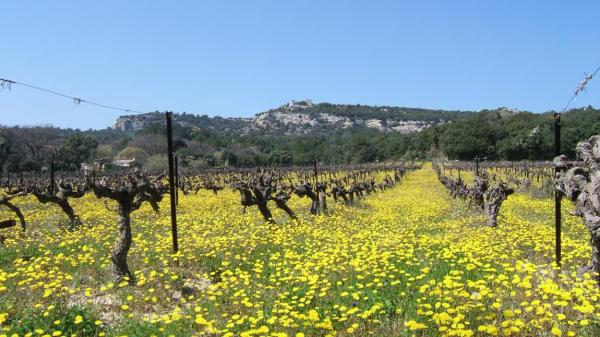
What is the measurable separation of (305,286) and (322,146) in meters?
168

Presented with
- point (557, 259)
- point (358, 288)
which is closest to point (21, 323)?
point (358, 288)

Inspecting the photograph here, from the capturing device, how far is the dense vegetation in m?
94.2

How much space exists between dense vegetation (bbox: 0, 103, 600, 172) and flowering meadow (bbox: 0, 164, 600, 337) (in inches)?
2501

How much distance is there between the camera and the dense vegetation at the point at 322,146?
309 ft

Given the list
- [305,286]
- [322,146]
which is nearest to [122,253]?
[305,286]

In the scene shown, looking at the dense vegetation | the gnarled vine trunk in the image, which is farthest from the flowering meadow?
the dense vegetation

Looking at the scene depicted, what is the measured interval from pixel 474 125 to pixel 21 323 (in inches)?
5717

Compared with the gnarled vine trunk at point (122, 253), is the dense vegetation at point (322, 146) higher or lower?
higher

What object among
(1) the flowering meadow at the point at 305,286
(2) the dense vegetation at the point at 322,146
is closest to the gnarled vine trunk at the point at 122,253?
(1) the flowering meadow at the point at 305,286

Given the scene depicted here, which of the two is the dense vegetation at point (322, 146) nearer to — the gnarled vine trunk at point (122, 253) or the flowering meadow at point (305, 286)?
the flowering meadow at point (305, 286)

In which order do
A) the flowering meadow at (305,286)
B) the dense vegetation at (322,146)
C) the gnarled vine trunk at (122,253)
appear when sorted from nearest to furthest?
1. the flowering meadow at (305,286)
2. the gnarled vine trunk at (122,253)
3. the dense vegetation at (322,146)

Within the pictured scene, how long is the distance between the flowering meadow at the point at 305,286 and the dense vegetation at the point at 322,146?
208 feet

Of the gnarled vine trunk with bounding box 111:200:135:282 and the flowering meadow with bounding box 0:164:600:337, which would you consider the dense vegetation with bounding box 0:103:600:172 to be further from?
the gnarled vine trunk with bounding box 111:200:135:282

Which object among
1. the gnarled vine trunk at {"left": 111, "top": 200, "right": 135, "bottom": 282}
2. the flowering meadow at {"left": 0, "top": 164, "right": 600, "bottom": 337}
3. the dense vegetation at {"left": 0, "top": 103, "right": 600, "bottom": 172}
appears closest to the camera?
the flowering meadow at {"left": 0, "top": 164, "right": 600, "bottom": 337}
